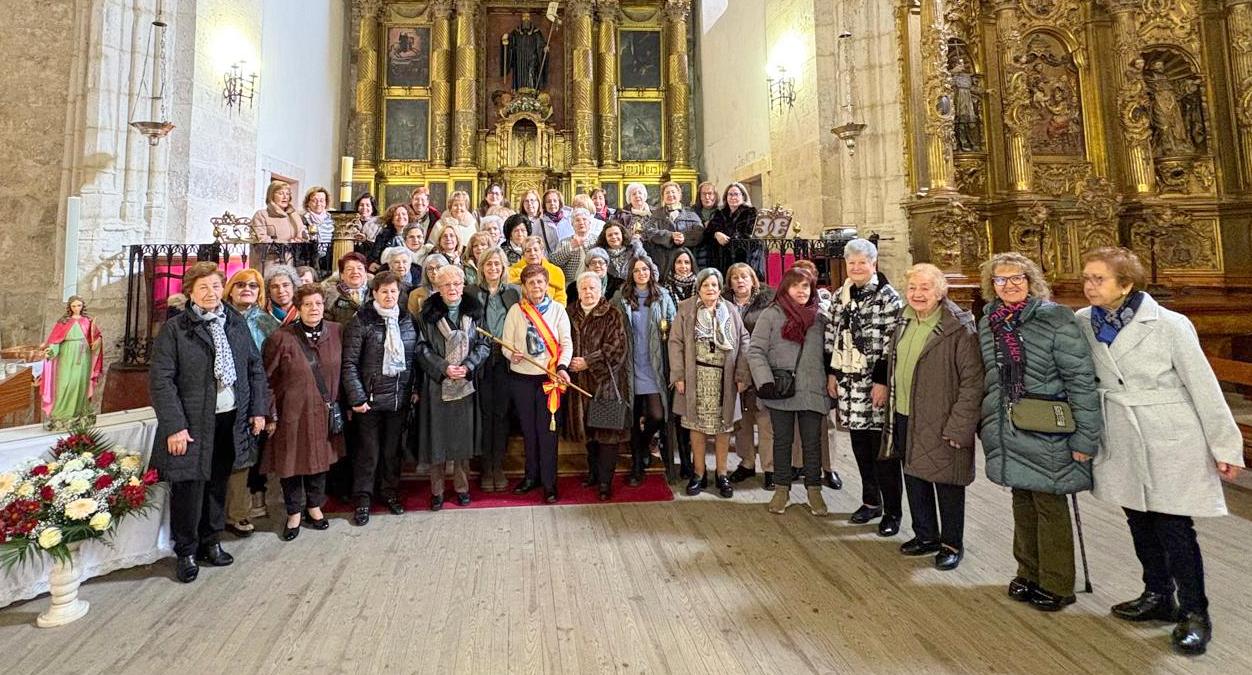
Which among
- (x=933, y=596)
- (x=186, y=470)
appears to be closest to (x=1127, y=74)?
(x=933, y=596)

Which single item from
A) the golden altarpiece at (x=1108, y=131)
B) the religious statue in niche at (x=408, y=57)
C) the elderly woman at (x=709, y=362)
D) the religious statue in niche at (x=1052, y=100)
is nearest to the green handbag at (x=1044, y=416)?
the elderly woman at (x=709, y=362)

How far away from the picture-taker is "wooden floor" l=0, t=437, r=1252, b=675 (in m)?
2.22

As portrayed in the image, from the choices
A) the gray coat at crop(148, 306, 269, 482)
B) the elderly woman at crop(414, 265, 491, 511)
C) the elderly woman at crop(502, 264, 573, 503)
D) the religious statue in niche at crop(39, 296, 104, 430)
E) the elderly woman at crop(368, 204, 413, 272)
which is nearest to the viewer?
the gray coat at crop(148, 306, 269, 482)

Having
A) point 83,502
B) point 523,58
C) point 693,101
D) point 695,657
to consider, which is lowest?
point 695,657

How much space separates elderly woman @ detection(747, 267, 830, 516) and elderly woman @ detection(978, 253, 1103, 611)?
1071mm

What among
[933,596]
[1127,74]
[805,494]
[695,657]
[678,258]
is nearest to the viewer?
[695,657]

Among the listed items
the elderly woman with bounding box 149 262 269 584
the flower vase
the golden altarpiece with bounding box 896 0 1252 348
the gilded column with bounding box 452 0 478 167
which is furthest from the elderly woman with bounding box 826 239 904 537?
the gilded column with bounding box 452 0 478 167

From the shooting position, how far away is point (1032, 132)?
8219mm

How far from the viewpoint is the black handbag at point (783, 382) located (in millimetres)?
3646

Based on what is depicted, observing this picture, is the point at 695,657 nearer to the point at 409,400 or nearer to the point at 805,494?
the point at 805,494

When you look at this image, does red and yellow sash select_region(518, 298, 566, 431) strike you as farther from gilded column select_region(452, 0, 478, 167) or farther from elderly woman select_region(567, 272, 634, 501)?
gilded column select_region(452, 0, 478, 167)

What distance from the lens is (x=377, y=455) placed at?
3.85 meters

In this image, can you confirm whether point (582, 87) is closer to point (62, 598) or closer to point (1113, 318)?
point (1113, 318)

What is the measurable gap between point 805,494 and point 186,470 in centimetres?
386
